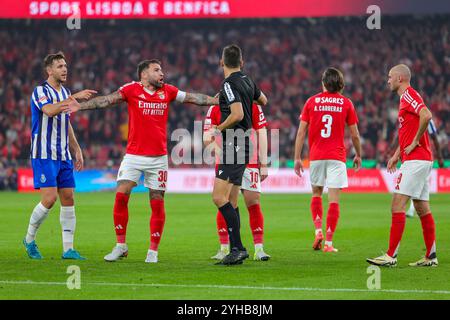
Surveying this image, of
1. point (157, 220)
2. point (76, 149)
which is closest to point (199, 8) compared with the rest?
point (76, 149)

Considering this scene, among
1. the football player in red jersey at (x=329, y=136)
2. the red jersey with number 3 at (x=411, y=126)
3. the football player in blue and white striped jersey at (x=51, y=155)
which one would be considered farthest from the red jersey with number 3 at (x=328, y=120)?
the football player in blue and white striped jersey at (x=51, y=155)

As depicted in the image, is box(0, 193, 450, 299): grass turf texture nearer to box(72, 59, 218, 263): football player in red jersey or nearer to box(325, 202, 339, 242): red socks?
box(325, 202, 339, 242): red socks

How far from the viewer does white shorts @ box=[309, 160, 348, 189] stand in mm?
12914

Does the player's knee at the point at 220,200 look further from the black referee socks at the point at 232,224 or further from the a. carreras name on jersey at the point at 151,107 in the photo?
the a. carreras name on jersey at the point at 151,107

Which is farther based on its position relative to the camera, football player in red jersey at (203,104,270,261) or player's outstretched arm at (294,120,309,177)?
player's outstretched arm at (294,120,309,177)

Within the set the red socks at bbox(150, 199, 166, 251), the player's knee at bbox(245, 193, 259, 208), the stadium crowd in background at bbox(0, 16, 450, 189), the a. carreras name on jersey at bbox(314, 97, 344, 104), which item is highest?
the stadium crowd in background at bbox(0, 16, 450, 189)

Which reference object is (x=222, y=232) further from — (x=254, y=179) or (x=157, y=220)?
(x=157, y=220)

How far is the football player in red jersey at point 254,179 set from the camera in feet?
38.0

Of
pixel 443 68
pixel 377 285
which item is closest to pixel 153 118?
pixel 377 285

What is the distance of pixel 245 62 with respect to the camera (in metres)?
39.6

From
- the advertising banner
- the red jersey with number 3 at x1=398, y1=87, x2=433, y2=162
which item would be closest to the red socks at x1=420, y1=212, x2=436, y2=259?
the red jersey with number 3 at x1=398, y1=87, x2=433, y2=162

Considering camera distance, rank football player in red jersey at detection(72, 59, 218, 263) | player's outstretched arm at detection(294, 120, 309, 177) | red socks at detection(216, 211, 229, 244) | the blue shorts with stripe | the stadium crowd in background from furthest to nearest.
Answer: the stadium crowd in background < player's outstretched arm at detection(294, 120, 309, 177) < red socks at detection(216, 211, 229, 244) < the blue shorts with stripe < football player in red jersey at detection(72, 59, 218, 263)

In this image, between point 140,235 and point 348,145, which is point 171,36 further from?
point 140,235

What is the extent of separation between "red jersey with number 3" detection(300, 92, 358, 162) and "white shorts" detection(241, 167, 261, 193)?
1499 mm
